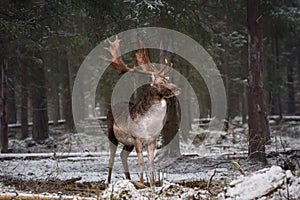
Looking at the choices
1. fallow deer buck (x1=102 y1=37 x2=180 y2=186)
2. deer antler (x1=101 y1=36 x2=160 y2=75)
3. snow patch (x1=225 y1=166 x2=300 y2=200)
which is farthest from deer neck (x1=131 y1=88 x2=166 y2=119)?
snow patch (x1=225 y1=166 x2=300 y2=200)

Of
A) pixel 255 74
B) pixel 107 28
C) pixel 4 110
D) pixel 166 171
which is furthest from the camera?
pixel 4 110

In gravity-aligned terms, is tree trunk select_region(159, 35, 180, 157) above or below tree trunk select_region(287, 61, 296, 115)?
below

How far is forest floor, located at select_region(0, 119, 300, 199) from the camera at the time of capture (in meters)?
6.20

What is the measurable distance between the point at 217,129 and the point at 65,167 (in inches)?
527

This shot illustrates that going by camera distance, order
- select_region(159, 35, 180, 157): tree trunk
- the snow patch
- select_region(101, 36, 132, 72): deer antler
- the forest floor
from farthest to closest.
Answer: select_region(159, 35, 180, 157): tree trunk → select_region(101, 36, 132, 72): deer antler → the forest floor → the snow patch

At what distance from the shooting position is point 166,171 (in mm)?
12430

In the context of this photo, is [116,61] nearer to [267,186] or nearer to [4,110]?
[267,186]

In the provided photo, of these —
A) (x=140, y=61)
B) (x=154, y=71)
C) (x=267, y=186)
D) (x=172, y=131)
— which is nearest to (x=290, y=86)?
(x=172, y=131)

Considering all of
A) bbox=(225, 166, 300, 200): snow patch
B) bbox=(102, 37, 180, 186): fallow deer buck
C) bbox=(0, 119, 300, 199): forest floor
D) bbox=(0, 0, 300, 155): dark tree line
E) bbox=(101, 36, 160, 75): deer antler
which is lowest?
bbox=(0, 119, 300, 199): forest floor

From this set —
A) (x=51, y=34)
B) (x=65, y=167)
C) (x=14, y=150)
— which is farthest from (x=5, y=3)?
(x=14, y=150)

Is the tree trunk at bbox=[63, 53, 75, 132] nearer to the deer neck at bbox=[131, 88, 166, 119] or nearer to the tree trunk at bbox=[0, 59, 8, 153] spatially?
the tree trunk at bbox=[0, 59, 8, 153]

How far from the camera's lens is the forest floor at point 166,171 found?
6199mm

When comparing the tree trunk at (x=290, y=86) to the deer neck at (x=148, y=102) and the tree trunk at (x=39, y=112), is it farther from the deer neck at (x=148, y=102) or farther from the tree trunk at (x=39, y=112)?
the deer neck at (x=148, y=102)

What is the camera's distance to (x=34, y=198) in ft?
23.4
